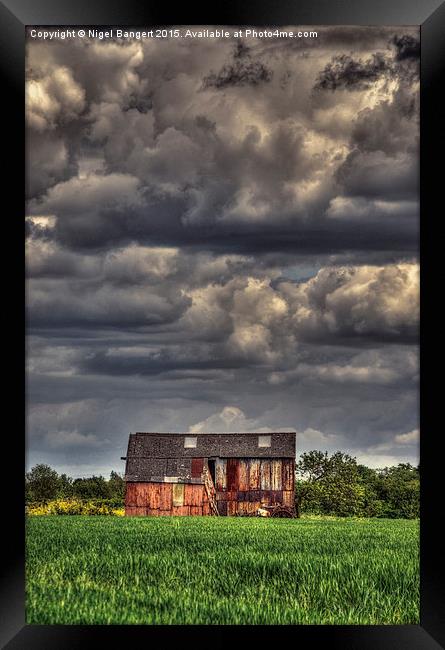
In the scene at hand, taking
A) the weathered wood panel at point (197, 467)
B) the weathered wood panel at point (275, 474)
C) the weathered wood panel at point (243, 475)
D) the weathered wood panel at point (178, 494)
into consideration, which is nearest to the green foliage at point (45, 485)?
the weathered wood panel at point (178, 494)

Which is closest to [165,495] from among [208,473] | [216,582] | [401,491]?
[208,473]

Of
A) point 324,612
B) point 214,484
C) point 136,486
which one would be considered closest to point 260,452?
point 214,484

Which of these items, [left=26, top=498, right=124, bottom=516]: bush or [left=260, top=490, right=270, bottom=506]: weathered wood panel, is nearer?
[left=26, top=498, right=124, bottom=516]: bush

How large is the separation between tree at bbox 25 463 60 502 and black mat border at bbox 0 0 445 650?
2182 cm

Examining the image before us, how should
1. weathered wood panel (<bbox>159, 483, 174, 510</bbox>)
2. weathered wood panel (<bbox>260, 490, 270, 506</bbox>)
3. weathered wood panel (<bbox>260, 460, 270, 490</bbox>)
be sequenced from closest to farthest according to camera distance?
weathered wood panel (<bbox>159, 483, 174, 510</bbox>)
weathered wood panel (<bbox>260, 490, 270, 506</bbox>)
weathered wood panel (<bbox>260, 460, 270, 490</bbox>)

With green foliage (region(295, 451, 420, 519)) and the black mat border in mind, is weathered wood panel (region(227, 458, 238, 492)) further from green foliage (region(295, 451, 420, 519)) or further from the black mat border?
the black mat border

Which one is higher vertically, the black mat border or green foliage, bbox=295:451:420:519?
the black mat border

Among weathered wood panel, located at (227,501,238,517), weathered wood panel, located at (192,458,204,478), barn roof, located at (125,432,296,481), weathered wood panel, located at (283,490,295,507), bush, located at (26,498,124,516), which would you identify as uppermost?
barn roof, located at (125,432,296,481)

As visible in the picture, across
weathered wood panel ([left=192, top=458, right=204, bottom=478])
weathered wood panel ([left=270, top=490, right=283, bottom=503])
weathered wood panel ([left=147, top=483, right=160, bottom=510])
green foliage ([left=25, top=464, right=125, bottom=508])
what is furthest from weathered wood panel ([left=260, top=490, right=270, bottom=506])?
green foliage ([left=25, top=464, right=125, bottom=508])

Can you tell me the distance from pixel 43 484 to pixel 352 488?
644 inches

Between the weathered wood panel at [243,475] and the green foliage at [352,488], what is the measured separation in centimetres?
321

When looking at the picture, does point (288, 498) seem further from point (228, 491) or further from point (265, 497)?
point (228, 491)

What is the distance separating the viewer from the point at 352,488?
36688 mm

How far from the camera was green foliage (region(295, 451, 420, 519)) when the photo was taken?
3447cm
